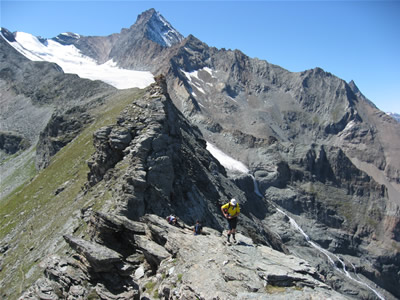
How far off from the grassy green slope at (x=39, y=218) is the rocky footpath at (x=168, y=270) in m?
9.63

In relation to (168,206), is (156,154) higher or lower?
higher

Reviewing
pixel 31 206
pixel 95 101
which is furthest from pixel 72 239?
pixel 95 101

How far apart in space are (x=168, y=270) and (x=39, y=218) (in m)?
27.9

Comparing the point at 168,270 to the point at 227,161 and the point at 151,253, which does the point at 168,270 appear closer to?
the point at 151,253

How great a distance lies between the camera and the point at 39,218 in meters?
37.8

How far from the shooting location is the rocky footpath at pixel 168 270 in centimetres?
1327

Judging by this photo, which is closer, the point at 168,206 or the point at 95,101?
the point at 168,206

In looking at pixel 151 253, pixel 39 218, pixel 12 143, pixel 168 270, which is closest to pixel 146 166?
pixel 151 253

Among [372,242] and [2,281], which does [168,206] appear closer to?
[2,281]

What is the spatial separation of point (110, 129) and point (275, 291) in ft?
84.0

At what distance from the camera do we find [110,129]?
112ft

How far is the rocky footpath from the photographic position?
43.5ft

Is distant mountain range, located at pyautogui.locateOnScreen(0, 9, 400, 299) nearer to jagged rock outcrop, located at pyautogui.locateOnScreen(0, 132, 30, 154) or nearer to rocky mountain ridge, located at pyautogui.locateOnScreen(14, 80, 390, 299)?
rocky mountain ridge, located at pyautogui.locateOnScreen(14, 80, 390, 299)

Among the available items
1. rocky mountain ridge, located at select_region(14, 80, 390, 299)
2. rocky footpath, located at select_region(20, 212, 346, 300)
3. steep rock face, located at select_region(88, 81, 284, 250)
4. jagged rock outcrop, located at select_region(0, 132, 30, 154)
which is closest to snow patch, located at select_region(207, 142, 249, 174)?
jagged rock outcrop, located at select_region(0, 132, 30, 154)
